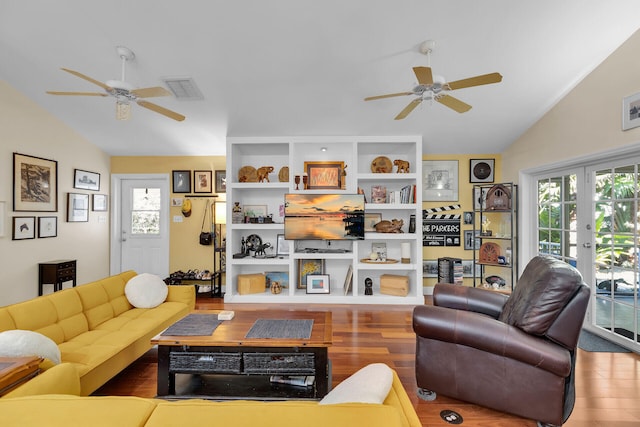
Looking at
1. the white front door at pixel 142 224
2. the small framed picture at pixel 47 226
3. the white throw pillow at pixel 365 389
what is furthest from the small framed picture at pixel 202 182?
the white throw pillow at pixel 365 389

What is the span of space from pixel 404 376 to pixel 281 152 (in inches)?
138

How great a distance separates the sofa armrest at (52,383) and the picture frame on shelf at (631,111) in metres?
4.31

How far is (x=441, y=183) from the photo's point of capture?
4.94 m

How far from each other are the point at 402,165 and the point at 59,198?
4.86 meters

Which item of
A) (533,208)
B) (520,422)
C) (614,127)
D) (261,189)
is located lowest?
(520,422)

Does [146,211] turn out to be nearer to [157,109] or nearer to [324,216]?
[157,109]

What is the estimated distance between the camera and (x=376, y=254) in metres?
4.55

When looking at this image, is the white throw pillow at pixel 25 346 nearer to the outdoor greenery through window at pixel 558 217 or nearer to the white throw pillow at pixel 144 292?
the white throw pillow at pixel 144 292

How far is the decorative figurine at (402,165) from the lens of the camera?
4.51 m

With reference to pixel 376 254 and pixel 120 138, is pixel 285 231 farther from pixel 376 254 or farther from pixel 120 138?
pixel 120 138

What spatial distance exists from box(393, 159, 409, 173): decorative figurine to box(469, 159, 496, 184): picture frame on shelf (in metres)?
1.19

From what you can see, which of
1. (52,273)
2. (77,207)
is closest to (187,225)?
(77,207)

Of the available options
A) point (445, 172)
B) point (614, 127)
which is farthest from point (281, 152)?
point (614, 127)

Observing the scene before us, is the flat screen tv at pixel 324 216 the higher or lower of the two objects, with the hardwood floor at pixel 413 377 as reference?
higher
